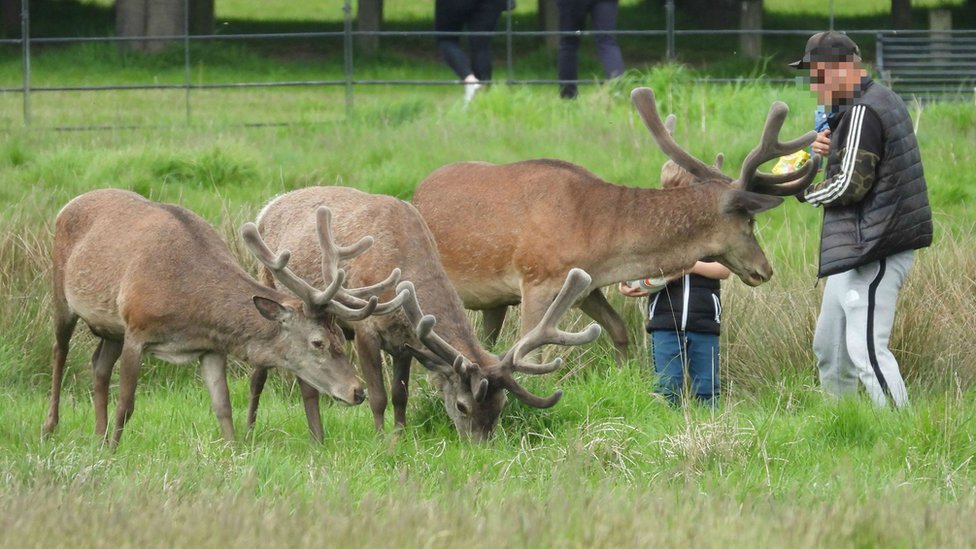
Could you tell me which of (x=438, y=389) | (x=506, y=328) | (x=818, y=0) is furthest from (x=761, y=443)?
(x=818, y=0)

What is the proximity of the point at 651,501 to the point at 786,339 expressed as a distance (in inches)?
170

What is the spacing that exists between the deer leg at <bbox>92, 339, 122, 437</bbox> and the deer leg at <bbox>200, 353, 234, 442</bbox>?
630 mm

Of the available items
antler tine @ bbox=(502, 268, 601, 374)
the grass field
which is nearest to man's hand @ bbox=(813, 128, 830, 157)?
the grass field

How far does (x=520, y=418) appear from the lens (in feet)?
29.8

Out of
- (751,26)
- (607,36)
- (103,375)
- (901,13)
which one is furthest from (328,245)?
(901,13)

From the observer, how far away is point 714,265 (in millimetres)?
10258

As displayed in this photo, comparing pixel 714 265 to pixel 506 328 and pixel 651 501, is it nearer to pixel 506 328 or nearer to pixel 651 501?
pixel 506 328

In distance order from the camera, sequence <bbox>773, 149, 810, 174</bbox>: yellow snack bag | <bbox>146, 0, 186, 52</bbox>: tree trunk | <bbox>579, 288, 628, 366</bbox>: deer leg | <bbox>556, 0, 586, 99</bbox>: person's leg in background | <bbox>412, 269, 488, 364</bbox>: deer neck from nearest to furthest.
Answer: <bbox>412, 269, 488, 364</bbox>: deer neck
<bbox>773, 149, 810, 174</bbox>: yellow snack bag
<bbox>579, 288, 628, 366</bbox>: deer leg
<bbox>556, 0, 586, 99</bbox>: person's leg in background
<bbox>146, 0, 186, 52</bbox>: tree trunk

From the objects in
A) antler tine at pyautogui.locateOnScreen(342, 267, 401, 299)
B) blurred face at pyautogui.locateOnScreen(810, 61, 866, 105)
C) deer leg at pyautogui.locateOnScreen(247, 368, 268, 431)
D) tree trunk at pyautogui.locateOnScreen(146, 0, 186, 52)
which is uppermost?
tree trunk at pyautogui.locateOnScreen(146, 0, 186, 52)

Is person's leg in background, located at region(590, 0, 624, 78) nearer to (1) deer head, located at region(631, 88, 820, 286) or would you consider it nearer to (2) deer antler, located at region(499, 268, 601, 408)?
(1) deer head, located at region(631, 88, 820, 286)

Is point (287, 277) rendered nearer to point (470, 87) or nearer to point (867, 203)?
point (867, 203)

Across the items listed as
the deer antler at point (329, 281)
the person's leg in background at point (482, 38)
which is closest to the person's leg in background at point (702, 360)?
the deer antler at point (329, 281)

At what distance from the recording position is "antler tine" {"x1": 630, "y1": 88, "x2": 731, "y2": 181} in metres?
10.3

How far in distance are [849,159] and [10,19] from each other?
23774 millimetres
